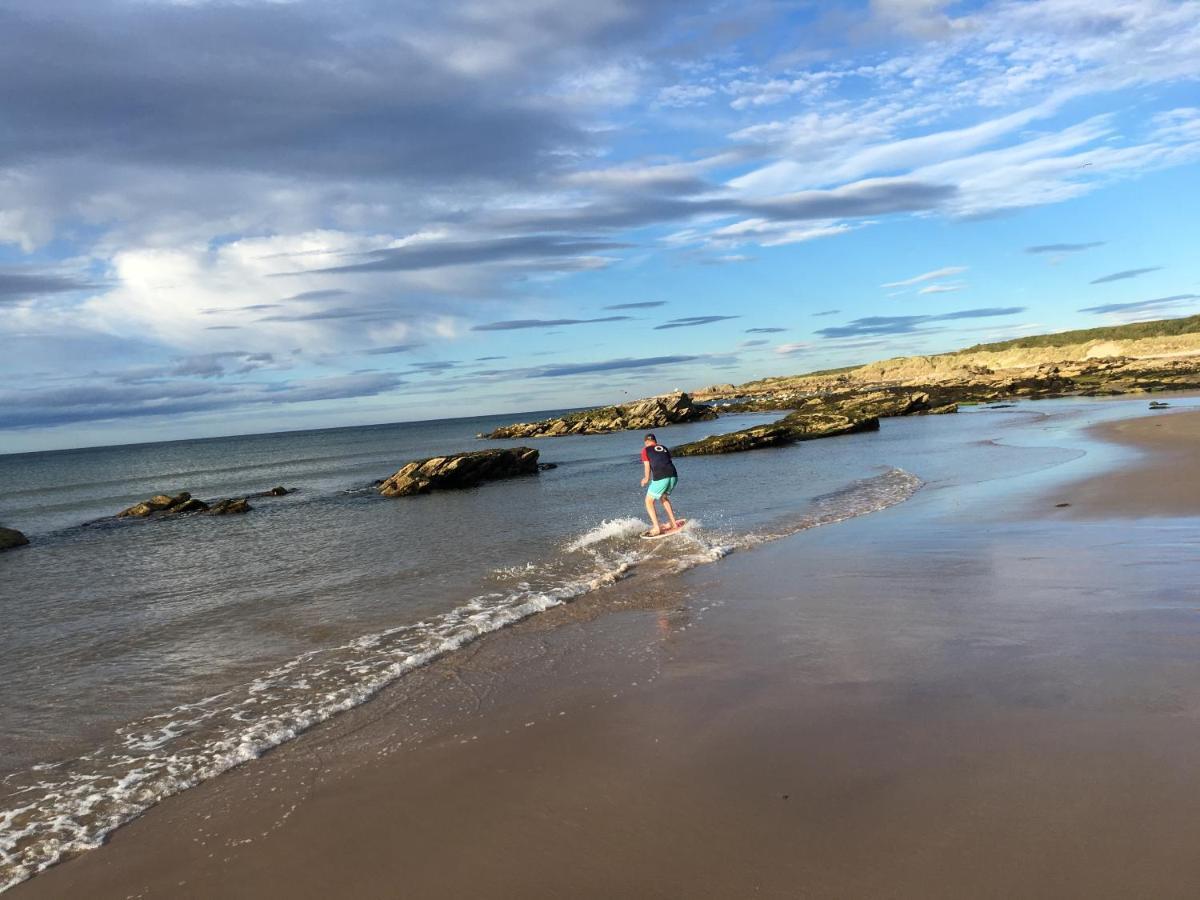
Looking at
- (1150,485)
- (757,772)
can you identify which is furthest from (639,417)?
(757,772)

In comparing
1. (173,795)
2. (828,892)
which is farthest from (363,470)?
(828,892)

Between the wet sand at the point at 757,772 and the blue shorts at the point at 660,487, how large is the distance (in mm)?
8444

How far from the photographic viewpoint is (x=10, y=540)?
26.2 m

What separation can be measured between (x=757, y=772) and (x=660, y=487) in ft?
41.2

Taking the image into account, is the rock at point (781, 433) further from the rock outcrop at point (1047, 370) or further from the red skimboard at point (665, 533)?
the red skimboard at point (665, 533)

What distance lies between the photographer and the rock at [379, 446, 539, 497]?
1350 inches

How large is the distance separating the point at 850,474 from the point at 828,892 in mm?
24155

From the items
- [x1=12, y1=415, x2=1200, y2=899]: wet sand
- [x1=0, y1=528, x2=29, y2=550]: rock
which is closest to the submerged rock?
[x1=0, y1=528, x2=29, y2=550]: rock

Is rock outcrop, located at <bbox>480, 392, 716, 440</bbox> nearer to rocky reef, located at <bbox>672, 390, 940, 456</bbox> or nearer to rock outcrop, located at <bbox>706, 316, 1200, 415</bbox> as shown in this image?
rock outcrop, located at <bbox>706, 316, 1200, 415</bbox>

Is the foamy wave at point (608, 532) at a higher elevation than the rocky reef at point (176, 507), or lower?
lower

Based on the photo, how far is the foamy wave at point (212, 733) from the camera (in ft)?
18.1

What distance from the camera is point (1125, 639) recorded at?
6.98 metres

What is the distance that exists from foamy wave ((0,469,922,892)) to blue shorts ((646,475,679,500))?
5045 millimetres

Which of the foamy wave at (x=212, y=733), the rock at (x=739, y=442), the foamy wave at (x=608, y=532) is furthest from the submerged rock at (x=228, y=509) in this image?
the foamy wave at (x=212, y=733)
